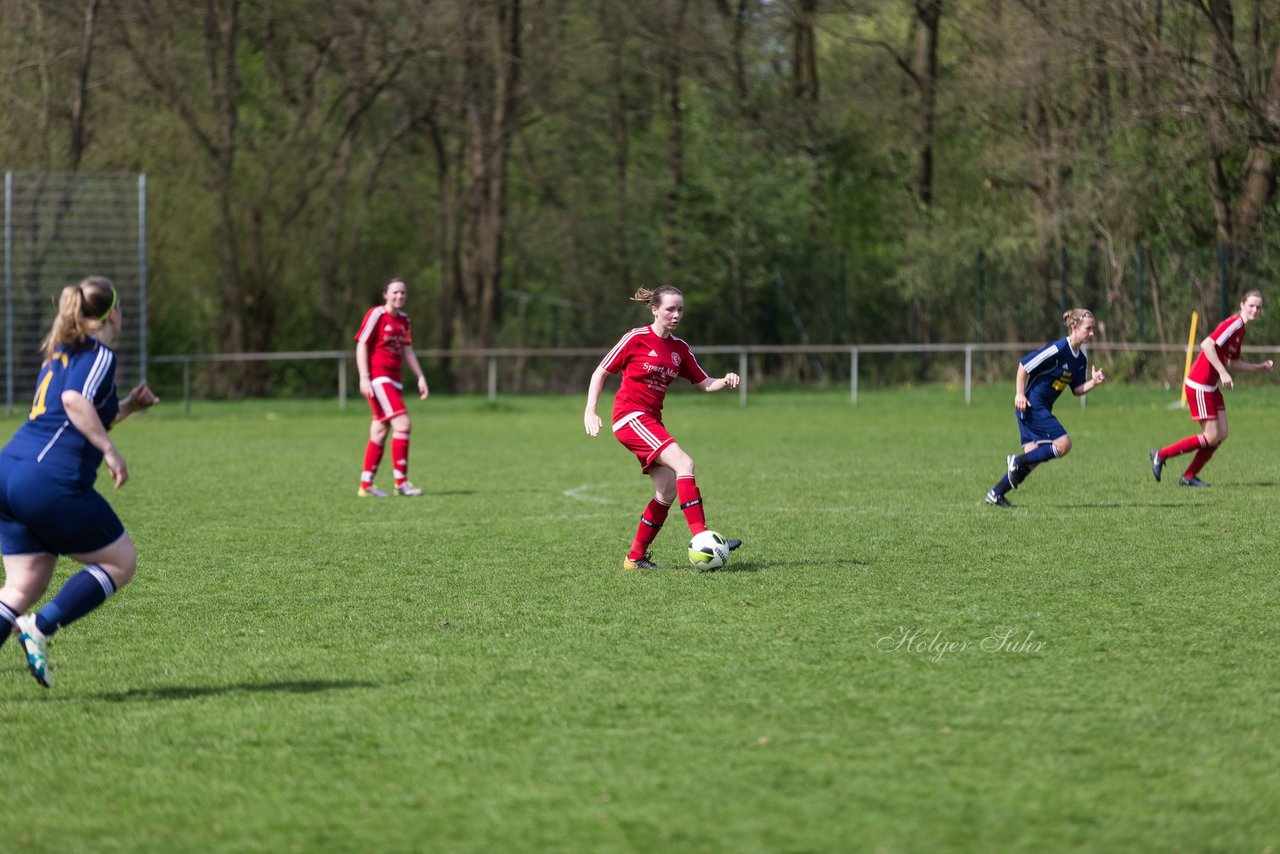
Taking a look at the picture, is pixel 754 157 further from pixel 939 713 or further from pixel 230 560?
pixel 939 713

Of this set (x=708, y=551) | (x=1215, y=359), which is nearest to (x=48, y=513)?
(x=708, y=551)

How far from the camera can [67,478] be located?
578cm

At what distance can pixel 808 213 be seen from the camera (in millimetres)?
35000

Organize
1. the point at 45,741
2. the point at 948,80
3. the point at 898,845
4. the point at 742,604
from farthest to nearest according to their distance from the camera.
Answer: the point at 948,80, the point at 742,604, the point at 45,741, the point at 898,845

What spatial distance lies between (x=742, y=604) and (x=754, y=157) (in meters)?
27.7

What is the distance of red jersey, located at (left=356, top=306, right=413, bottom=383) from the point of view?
568 inches

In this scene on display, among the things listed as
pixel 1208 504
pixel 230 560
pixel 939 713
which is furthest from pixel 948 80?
pixel 939 713

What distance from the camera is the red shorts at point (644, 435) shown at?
9.34m

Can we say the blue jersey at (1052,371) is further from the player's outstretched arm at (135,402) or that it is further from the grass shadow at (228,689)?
the player's outstretched arm at (135,402)

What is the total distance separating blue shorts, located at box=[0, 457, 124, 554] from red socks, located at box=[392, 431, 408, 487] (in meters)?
8.28

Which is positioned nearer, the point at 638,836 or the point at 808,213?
the point at 638,836

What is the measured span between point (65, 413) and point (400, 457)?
335 inches

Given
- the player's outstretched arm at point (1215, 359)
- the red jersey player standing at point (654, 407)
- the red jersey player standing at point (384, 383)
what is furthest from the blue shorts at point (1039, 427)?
the red jersey player standing at point (384, 383)

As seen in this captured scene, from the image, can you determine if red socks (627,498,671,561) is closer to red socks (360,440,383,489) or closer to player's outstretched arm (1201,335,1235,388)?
red socks (360,440,383,489)
